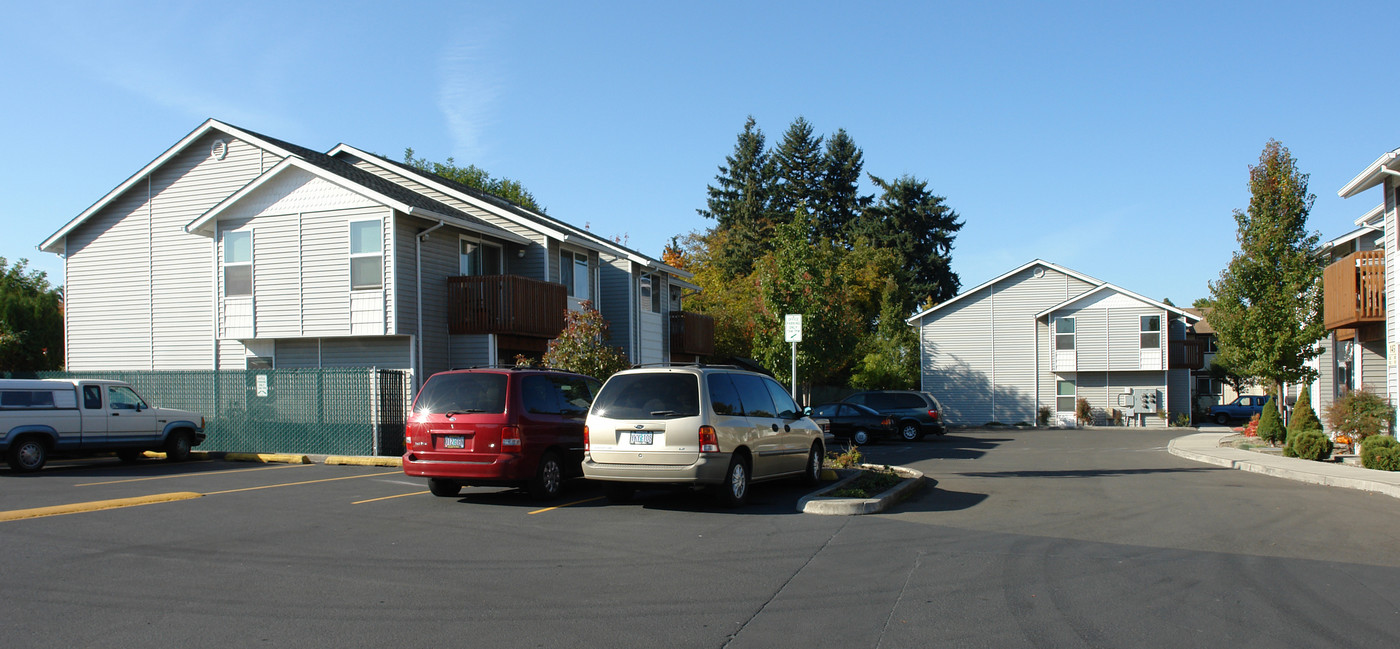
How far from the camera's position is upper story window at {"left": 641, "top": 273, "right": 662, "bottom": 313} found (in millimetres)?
30875

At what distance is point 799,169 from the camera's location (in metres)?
68.2

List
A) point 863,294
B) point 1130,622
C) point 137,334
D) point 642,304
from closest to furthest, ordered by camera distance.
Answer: point 1130,622 < point 137,334 < point 642,304 < point 863,294

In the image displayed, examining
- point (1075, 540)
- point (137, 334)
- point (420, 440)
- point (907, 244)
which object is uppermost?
point (907, 244)

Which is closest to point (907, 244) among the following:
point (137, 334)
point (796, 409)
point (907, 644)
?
point (137, 334)

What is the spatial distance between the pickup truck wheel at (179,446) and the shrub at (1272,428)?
24.6 m

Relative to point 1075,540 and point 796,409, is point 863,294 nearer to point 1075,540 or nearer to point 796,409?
point 796,409

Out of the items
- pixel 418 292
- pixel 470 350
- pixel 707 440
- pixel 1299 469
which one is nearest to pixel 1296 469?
pixel 1299 469

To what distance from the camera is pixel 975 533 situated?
9.96m

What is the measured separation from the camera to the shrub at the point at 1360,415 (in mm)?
19562

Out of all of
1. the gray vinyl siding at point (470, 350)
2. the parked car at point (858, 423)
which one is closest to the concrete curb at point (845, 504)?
the gray vinyl siding at point (470, 350)

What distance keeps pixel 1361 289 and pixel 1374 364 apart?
11.4 feet

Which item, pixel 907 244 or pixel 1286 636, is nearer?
pixel 1286 636

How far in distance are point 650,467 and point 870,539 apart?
296cm

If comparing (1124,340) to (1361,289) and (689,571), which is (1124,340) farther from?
(689,571)
